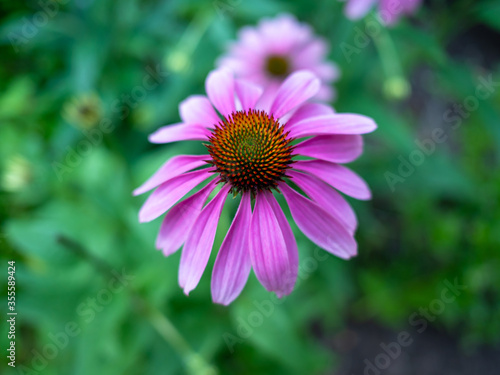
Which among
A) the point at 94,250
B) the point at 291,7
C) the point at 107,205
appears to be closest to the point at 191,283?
the point at 94,250

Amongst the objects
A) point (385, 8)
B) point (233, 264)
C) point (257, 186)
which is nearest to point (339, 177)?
point (257, 186)

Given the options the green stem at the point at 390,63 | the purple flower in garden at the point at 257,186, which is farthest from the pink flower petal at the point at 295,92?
the green stem at the point at 390,63

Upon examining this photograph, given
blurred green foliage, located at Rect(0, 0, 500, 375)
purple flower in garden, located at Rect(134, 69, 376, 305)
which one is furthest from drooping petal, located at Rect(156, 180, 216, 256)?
blurred green foliage, located at Rect(0, 0, 500, 375)

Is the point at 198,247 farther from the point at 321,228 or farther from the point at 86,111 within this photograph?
the point at 86,111

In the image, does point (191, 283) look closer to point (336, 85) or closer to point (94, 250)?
point (94, 250)

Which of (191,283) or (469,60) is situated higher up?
(469,60)

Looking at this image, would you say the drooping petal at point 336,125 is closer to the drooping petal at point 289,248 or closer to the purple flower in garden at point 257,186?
the purple flower in garden at point 257,186
